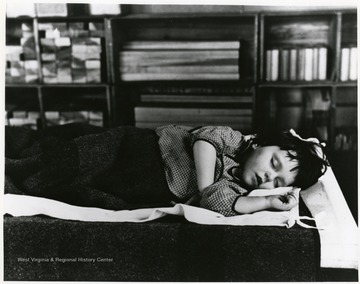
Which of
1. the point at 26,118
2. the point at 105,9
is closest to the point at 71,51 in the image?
the point at 105,9

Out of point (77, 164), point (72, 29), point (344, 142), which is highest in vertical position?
point (72, 29)

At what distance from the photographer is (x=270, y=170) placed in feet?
4.23

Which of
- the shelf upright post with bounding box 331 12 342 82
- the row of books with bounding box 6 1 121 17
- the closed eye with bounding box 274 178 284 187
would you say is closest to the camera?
the closed eye with bounding box 274 178 284 187

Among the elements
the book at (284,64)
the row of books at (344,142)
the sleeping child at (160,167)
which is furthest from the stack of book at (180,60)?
the sleeping child at (160,167)

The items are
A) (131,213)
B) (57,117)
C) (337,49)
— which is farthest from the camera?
(57,117)

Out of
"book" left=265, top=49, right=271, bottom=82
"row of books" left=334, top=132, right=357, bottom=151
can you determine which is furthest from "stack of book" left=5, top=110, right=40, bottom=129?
"row of books" left=334, top=132, right=357, bottom=151

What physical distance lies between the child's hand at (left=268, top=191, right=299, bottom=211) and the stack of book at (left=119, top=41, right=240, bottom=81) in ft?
4.09

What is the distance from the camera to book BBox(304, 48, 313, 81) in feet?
7.70

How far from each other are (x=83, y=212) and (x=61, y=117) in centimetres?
137

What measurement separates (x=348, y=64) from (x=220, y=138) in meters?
1.17

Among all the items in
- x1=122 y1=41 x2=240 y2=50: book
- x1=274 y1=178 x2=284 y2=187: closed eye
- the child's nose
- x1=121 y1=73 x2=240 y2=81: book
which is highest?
x1=122 y1=41 x2=240 y2=50: book

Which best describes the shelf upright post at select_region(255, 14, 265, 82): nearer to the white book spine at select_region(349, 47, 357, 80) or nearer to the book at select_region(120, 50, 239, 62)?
the book at select_region(120, 50, 239, 62)

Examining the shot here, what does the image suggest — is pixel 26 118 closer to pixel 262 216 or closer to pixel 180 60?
pixel 180 60

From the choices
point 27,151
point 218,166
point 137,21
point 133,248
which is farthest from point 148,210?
point 137,21
